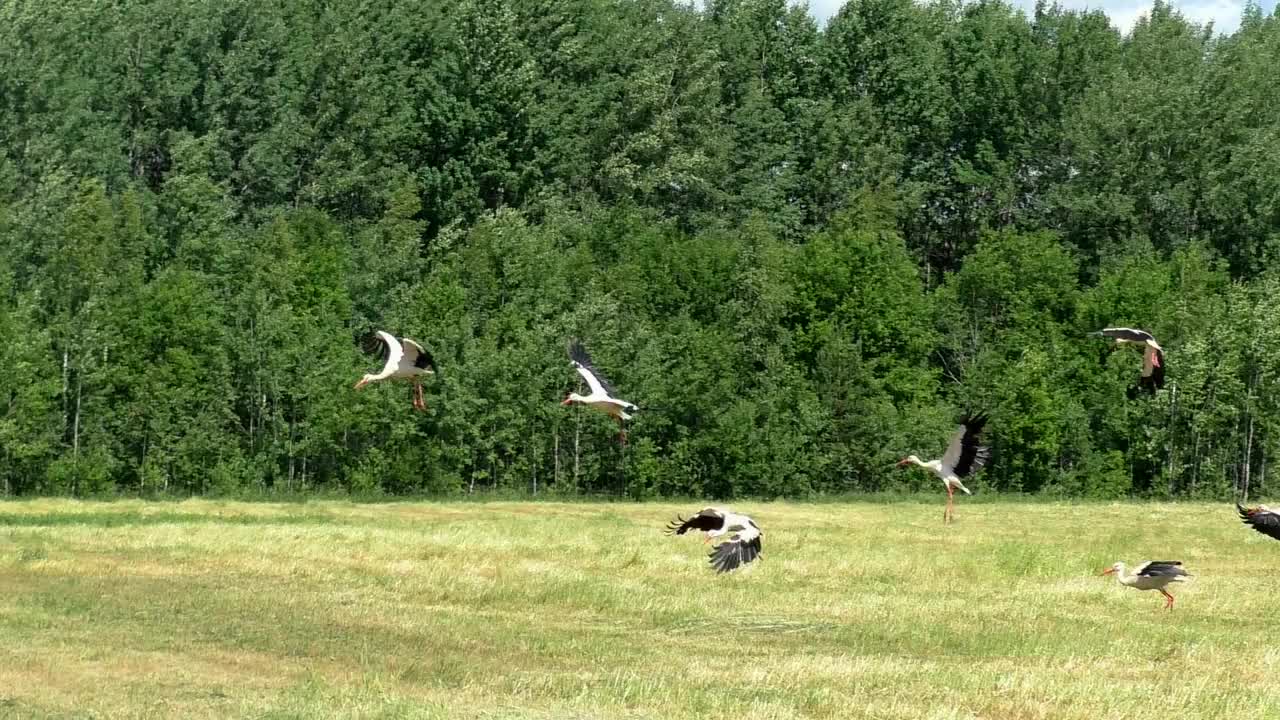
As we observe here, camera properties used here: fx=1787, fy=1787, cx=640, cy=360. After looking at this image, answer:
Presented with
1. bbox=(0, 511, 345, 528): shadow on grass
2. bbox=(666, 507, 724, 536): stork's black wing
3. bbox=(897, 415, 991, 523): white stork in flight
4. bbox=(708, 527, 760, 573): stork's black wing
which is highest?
bbox=(897, 415, 991, 523): white stork in flight

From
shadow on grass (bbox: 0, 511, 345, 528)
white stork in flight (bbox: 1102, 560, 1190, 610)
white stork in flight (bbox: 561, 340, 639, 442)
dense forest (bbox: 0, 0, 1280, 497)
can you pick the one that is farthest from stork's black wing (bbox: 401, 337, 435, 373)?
dense forest (bbox: 0, 0, 1280, 497)

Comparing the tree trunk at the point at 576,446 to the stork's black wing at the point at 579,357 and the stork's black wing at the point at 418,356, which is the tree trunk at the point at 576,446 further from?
the stork's black wing at the point at 418,356

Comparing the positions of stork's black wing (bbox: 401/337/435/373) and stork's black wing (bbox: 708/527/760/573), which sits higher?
stork's black wing (bbox: 401/337/435/373)

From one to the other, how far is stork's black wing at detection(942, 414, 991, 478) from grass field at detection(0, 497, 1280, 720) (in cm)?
150

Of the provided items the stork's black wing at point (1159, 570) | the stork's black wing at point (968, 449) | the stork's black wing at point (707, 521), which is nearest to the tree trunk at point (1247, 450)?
the stork's black wing at point (968, 449)

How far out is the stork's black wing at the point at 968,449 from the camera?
28.9 m

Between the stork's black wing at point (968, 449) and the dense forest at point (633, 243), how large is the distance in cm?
2854

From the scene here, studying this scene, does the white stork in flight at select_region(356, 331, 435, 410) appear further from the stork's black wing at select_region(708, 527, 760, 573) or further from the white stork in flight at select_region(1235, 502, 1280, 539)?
the white stork in flight at select_region(1235, 502, 1280, 539)

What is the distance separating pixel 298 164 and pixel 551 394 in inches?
801

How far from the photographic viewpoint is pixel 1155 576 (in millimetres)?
23266

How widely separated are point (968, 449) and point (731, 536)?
8005 millimetres

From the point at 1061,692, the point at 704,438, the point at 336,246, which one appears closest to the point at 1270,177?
the point at 704,438

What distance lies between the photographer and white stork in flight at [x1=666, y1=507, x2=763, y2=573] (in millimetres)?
22500

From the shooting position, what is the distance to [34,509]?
134 feet
